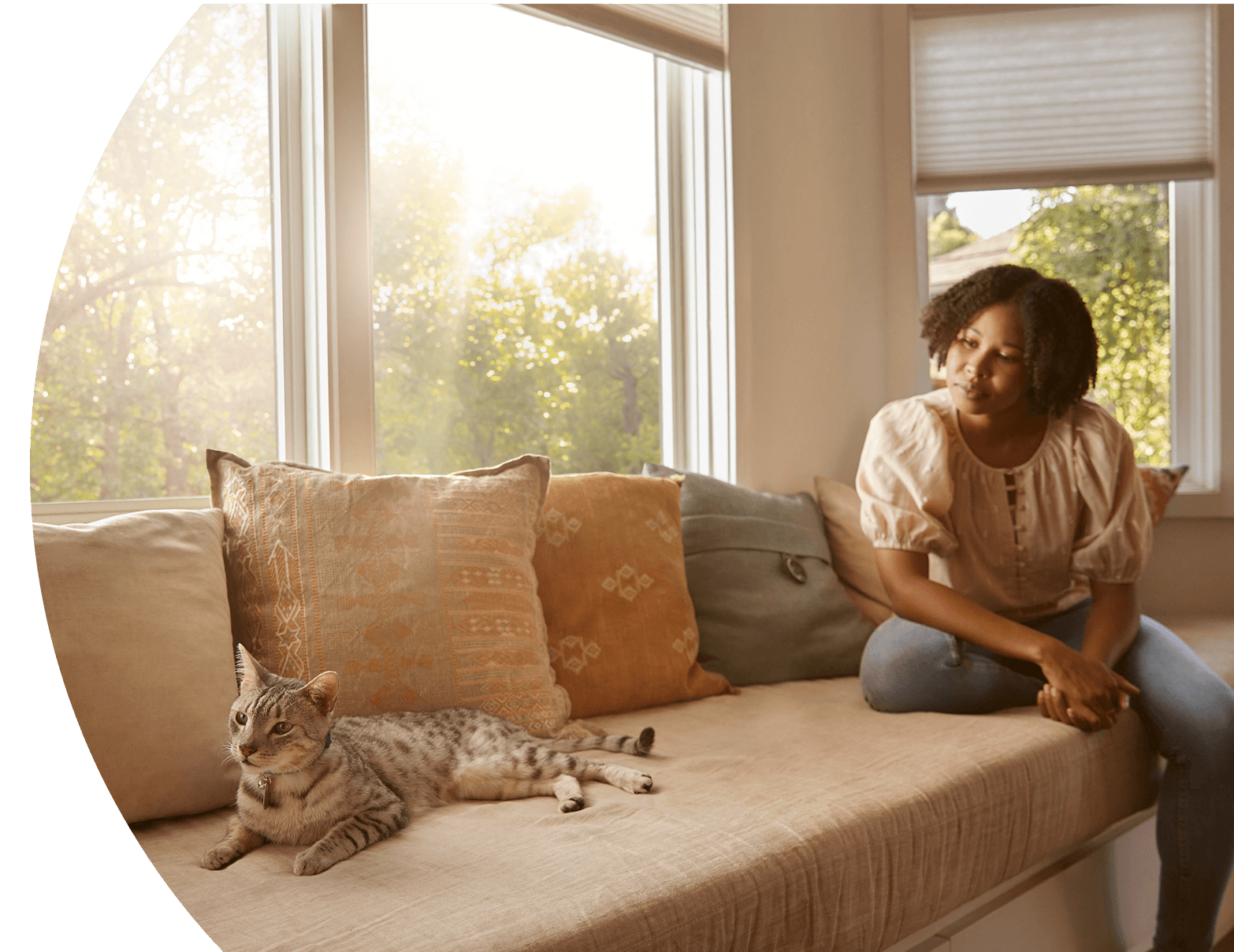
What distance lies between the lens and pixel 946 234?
10.0ft

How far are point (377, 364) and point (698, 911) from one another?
4.35 feet

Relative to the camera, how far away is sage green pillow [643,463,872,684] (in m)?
2.08

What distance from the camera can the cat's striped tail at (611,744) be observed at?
1.49 m

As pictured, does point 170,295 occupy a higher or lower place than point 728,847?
higher

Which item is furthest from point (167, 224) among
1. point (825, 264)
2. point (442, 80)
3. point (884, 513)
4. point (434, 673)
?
point (825, 264)

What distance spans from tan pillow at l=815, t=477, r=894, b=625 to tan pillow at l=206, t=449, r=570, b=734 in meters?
1.06

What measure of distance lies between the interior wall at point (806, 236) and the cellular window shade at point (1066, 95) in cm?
22

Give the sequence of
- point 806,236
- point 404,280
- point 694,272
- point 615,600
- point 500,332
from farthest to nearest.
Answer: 1. point 806,236
2. point 694,272
3. point 500,332
4. point 404,280
5. point 615,600

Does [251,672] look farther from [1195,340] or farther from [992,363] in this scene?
[1195,340]

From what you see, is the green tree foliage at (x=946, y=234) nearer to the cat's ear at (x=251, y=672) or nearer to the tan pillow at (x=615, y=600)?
the tan pillow at (x=615, y=600)

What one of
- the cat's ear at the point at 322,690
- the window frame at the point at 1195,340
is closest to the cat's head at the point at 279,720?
the cat's ear at the point at 322,690

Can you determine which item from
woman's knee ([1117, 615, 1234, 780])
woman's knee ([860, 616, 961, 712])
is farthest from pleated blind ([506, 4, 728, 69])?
woman's knee ([1117, 615, 1234, 780])

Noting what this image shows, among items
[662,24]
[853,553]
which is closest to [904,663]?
[853,553]

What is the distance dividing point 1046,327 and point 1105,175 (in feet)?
4.77
